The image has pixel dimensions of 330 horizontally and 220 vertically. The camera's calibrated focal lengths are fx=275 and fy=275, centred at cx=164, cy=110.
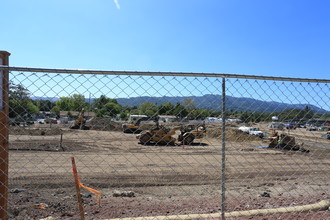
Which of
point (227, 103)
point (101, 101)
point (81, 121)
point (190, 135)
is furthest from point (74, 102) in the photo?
point (81, 121)

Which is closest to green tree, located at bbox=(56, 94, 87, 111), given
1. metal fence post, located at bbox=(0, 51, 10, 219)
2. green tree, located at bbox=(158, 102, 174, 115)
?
metal fence post, located at bbox=(0, 51, 10, 219)

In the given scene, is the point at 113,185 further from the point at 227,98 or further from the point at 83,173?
the point at 227,98

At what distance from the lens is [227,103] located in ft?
10.6

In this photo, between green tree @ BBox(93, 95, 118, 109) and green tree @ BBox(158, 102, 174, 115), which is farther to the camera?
green tree @ BBox(158, 102, 174, 115)

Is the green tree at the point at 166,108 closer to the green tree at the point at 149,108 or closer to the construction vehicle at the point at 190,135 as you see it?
the green tree at the point at 149,108

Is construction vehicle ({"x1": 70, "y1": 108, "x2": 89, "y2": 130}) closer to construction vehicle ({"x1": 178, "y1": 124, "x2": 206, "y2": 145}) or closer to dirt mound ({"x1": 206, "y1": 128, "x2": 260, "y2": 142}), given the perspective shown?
construction vehicle ({"x1": 178, "y1": 124, "x2": 206, "y2": 145})

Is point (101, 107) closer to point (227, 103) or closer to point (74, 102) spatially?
point (74, 102)

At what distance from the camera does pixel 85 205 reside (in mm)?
5812

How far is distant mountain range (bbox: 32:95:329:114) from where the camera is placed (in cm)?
318

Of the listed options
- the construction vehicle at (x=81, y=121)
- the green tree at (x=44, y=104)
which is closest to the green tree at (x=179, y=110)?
the green tree at (x=44, y=104)

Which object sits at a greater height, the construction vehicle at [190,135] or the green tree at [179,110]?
the green tree at [179,110]

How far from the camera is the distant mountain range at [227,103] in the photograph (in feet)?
10.4

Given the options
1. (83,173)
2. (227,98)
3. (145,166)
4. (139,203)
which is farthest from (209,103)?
(145,166)

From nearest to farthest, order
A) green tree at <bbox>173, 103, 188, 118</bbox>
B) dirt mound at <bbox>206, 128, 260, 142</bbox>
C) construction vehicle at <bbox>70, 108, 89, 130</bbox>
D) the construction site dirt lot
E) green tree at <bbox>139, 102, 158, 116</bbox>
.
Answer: green tree at <bbox>139, 102, 158, 116</bbox> → green tree at <bbox>173, 103, 188, 118</bbox> → the construction site dirt lot → construction vehicle at <bbox>70, 108, 89, 130</bbox> → dirt mound at <bbox>206, 128, 260, 142</bbox>
